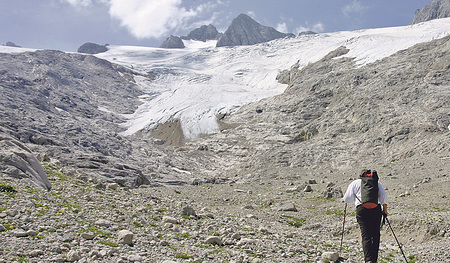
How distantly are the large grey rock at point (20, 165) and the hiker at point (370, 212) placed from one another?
16.6 m

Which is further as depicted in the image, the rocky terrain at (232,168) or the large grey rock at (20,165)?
the large grey rock at (20,165)

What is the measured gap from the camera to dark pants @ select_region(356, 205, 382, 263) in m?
10.2

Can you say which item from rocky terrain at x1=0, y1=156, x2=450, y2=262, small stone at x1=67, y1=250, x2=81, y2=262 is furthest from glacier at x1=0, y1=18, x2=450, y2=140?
small stone at x1=67, y1=250, x2=81, y2=262

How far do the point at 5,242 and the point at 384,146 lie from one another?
225 feet

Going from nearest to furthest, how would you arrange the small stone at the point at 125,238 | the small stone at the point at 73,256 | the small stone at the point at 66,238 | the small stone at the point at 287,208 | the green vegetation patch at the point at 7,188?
1. the small stone at the point at 73,256
2. the small stone at the point at 66,238
3. the small stone at the point at 125,238
4. the green vegetation patch at the point at 7,188
5. the small stone at the point at 287,208

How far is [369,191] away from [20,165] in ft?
61.7

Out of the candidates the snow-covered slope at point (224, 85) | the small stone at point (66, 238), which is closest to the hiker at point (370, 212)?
the small stone at point (66, 238)

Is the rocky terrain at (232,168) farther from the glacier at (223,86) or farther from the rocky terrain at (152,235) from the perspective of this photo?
the glacier at (223,86)

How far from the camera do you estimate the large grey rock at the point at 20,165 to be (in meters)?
16.9

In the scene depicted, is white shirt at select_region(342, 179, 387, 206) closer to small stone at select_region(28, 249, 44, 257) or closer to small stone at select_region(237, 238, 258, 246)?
small stone at select_region(237, 238, 258, 246)

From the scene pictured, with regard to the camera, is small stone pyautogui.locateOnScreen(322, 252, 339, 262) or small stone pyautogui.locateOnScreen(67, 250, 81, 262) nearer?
small stone pyautogui.locateOnScreen(67, 250, 81, 262)

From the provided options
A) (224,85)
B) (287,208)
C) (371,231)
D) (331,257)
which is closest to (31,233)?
(331,257)

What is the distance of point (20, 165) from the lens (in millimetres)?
17750

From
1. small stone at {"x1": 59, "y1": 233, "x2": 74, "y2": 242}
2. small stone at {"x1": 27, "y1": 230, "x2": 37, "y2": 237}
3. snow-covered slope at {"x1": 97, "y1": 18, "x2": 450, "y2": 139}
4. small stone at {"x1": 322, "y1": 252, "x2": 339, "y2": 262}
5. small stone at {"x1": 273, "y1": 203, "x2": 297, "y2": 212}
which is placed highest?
snow-covered slope at {"x1": 97, "y1": 18, "x2": 450, "y2": 139}
